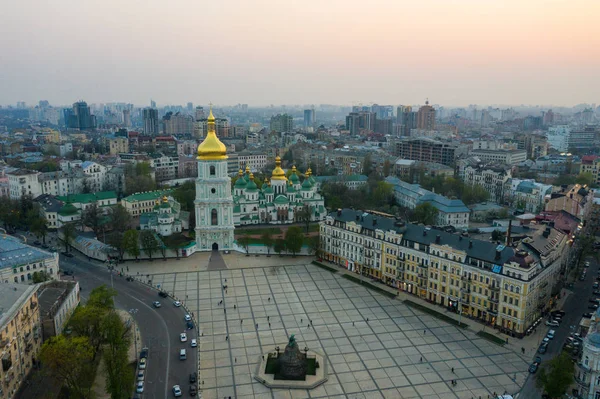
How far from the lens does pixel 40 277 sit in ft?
163

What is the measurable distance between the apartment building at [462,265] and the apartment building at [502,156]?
302 ft

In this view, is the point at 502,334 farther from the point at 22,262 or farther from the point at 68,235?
the point at 68,235

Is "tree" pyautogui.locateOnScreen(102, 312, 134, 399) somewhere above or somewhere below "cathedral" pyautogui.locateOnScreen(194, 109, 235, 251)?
below

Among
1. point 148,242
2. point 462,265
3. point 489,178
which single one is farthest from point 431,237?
point 489,178

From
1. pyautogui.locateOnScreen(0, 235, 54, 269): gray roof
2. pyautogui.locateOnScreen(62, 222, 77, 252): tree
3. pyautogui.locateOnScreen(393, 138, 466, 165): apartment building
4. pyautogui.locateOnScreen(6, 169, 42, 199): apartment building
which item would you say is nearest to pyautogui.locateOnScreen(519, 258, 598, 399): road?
pyautogui.locateOnScreen(0, 235, 54, 269): gray roof

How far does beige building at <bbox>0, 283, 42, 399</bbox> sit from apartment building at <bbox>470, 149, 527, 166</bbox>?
129m

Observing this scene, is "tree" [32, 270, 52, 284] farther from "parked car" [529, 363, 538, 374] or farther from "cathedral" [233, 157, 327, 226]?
"parked car" [529, 363, 538, 374]

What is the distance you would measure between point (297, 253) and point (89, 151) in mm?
117108

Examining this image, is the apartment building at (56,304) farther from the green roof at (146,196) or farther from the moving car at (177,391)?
the green roof at (146,196)

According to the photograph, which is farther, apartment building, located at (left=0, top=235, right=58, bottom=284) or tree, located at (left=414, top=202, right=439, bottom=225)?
tree, located at (left=414, top=202, right=439, bottom=225)

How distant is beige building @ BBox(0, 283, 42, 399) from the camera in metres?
33.6

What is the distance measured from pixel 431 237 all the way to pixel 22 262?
4369 centimetres

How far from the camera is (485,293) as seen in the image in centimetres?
4791

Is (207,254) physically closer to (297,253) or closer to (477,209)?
(297,253)
